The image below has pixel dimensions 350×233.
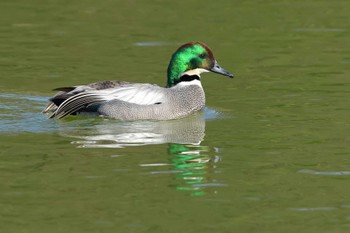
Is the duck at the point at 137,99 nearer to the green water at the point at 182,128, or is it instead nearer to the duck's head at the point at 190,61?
the duck's head at the point at 190,61

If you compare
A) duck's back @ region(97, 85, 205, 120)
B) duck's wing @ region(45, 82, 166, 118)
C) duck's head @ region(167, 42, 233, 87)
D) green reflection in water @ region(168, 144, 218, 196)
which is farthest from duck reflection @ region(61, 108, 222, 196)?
duck's head @ region(167, 42, 233, 87)

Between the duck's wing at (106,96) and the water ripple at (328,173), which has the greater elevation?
the duck's wing at (106,96)

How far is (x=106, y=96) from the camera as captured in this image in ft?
47.2

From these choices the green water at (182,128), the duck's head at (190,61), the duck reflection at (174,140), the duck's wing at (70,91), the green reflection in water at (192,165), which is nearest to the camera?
the green water at (182,128)

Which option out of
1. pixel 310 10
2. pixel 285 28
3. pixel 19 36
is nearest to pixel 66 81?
pixel 19 36

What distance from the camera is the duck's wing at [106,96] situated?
14.2 m

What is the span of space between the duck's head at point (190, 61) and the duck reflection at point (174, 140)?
23.4 inches

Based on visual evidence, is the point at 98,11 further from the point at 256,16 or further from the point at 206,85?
the point at 206,85

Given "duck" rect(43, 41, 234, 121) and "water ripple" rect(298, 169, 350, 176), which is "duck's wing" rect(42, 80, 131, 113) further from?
"water ripple" rect(298, 169, 350, 176)

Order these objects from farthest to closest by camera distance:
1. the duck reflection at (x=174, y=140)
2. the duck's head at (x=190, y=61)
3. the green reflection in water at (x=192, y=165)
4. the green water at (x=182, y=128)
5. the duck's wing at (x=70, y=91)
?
the duck's head at (x=190, y=61) < the duck's wing at (x=70, y=91) < the duck reflection at (x=174, y=140) < the green reflection in water at (x=192, y=165) < the green water at (x=182, y=128)

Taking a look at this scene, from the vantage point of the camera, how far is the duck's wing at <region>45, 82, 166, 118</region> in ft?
46.6

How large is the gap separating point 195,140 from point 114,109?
65.5 inches

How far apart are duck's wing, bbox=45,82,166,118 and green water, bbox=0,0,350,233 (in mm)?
222

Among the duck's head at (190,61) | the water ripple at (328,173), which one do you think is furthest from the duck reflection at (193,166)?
the duck's head at (190,61)
